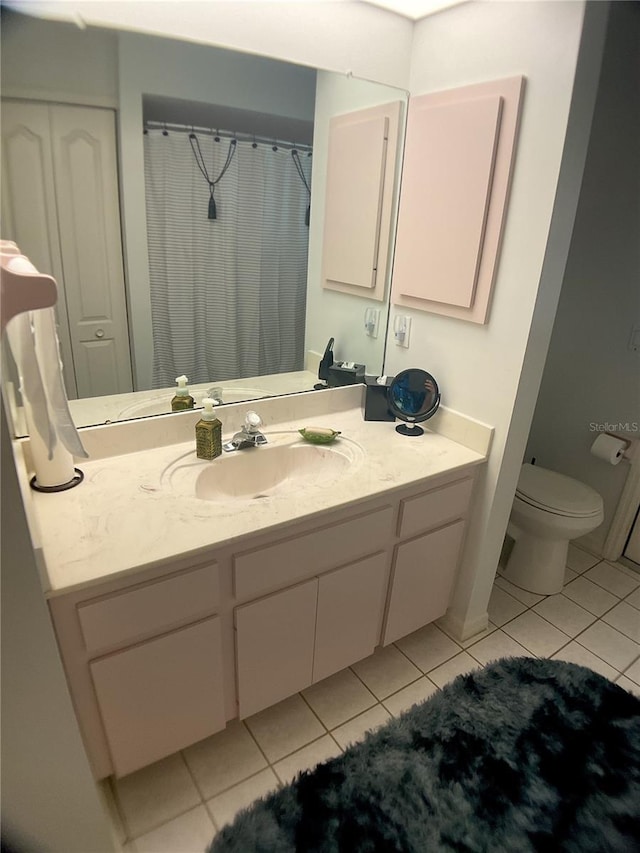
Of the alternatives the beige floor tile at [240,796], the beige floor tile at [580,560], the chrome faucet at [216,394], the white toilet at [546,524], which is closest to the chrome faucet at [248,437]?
the chrome faucet at [216,394]

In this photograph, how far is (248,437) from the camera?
1.62 metres

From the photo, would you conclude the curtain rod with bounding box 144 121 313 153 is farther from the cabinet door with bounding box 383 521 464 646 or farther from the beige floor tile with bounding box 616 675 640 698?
the beige floor tile with bounding box 616 675 640 698

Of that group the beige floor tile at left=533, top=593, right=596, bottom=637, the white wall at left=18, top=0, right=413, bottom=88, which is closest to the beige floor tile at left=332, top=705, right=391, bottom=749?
the beige floor tile at left=533, top=593, right=596, bottom=637

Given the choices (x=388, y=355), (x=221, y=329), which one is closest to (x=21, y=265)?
(x=221, y=329)

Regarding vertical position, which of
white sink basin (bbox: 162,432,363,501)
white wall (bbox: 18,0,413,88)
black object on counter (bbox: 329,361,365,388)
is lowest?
white sink basin (bbox: 162,432,363,501)

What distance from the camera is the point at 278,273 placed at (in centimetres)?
174

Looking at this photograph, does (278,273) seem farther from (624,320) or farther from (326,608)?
(624,320)

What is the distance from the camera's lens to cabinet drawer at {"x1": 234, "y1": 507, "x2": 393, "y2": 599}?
50.5 inches

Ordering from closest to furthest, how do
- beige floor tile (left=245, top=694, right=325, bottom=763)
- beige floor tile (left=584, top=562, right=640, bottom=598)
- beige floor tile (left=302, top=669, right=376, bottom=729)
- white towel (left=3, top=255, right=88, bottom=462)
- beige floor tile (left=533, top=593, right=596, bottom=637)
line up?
1. white towel (left=3, top=255, right=88, bottom=462)
2. beige floor tile (left=245, top=694, right=325, bottom=763)
3. beige floor tile (left=302, top=669, right=376, bottom=729)
4. beige floor tile (left=533, top=593, right=596, bottom=637)
5. beige floor tile (left=584, top=562, right=640, bottom=598)

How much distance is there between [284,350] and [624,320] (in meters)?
1.57

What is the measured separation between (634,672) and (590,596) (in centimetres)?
43

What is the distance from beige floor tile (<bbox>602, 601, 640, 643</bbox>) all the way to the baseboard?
55cm

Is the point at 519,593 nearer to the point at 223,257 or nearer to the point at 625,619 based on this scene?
the point at 625,619

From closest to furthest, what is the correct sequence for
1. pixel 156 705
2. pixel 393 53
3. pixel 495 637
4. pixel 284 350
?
pixel 156 705 < pixel 393 53 < pixel 284 350 < pixel 495 637
